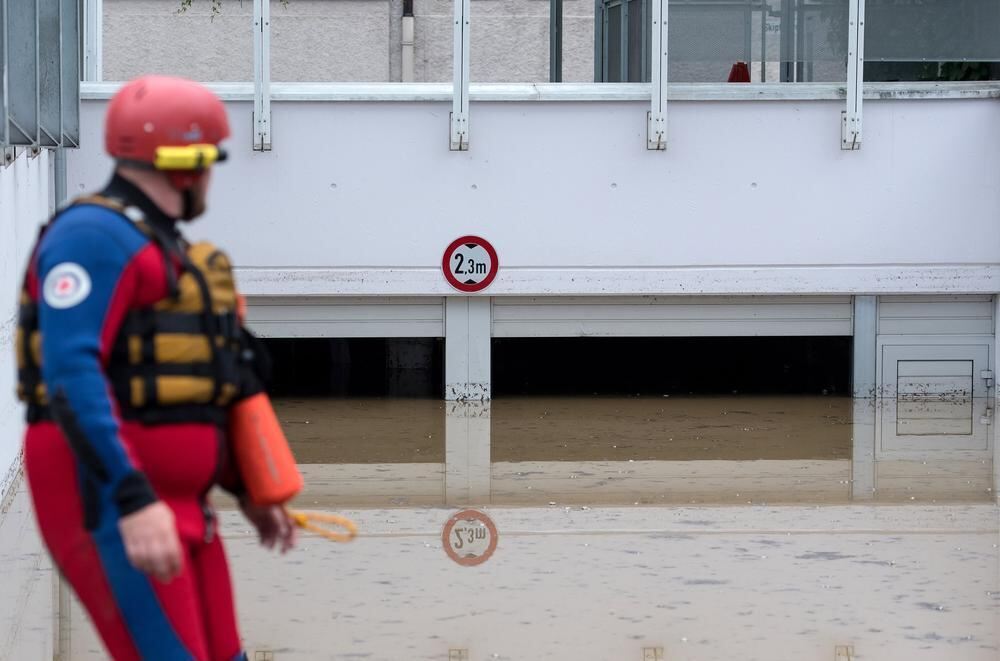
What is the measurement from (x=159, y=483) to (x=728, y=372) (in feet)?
35.6

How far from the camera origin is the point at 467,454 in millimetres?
9820

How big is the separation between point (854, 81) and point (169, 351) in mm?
9313

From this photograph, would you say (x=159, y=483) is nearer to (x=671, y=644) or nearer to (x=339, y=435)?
(x=671, y=644)

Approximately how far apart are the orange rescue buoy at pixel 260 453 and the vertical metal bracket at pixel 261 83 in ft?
27.1

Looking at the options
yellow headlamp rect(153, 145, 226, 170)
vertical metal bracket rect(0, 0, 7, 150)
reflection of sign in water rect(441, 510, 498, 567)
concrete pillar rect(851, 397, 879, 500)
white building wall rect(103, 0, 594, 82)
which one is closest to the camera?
yellow headlamp rect(153, 145, 226, 170)

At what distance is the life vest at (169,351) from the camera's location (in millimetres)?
3035

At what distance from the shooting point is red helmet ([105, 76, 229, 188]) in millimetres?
3145

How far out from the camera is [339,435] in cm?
1052

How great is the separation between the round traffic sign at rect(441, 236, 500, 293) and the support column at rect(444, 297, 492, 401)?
183 mm

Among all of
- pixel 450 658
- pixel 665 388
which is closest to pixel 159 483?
pixel 450 658

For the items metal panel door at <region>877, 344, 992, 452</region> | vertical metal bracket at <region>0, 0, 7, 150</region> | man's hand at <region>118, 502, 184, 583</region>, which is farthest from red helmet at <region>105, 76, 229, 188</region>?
metal panel door at <region>877, 344, 992, 452</region>

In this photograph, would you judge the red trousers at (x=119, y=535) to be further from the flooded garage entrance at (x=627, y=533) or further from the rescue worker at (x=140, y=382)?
the flooded garage entrance at (x=627, y=533)

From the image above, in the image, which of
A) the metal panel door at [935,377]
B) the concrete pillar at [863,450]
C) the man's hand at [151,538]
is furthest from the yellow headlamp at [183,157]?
the metal panel door at [935,377]

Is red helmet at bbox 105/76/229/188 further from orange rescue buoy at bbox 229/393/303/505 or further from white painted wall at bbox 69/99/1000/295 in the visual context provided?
white painted wall at bbox 69/99/1000/295
